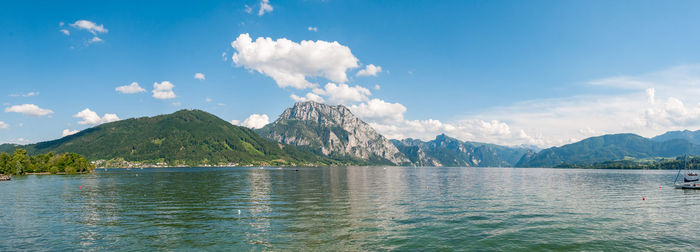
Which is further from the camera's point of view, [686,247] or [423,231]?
[423,231]

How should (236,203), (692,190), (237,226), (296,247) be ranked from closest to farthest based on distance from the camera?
(296,247) → (237,226) → (236,203) → (692,190)

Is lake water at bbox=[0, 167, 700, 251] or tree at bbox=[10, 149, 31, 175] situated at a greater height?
tree at bbox=[10, 149, 31, 175]

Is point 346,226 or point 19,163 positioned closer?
point 346,226

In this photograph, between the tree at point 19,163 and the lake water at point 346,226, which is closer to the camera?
the lake water at point 346,226

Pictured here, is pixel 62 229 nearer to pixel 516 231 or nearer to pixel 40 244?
pixel 40 244

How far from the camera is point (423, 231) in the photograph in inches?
1548

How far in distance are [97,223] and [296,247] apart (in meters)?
30.6

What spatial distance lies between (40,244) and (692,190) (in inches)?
5786

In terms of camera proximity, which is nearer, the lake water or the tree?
the lake water

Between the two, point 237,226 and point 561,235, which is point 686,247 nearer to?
point 561,235

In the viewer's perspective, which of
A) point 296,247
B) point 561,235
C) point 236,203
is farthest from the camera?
point 236,203

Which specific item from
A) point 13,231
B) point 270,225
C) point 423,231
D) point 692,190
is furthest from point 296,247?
point 692,190

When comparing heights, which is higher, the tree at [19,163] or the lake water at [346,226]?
the tree at [19,163]

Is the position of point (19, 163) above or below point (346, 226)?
above
